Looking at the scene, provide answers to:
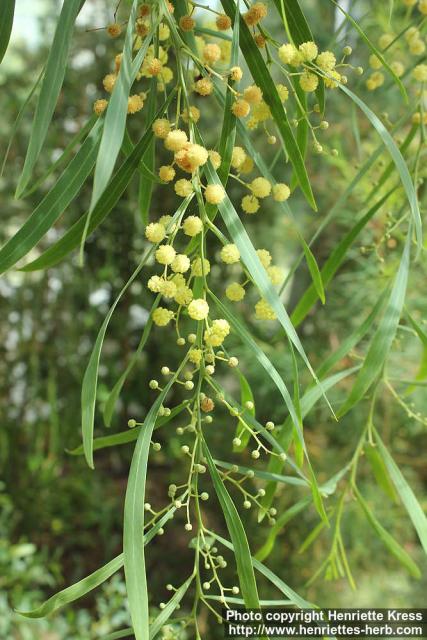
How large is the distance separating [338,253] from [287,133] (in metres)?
0.14

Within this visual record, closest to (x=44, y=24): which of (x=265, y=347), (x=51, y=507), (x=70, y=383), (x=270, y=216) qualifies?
(x=270, y=216)

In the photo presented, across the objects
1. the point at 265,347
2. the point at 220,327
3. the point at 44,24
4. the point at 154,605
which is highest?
the point at 44,24

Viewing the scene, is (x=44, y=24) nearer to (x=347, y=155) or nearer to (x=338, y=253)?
(x=347, y=155)

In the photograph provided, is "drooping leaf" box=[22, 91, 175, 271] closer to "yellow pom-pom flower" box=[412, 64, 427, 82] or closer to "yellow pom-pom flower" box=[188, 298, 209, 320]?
"yellow pom-pom flower" box=[188, 298, 209, 320]

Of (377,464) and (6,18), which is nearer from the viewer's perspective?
(6,18)

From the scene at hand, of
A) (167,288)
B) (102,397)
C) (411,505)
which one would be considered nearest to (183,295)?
(167,288)

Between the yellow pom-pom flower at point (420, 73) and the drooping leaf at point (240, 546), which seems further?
the yellow pom-pom flower at point (420, 73)

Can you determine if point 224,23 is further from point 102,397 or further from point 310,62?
point 102,397

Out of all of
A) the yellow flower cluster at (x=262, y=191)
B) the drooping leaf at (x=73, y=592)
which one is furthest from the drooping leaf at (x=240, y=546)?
the yellow flower cluster at (x=262, y=191)

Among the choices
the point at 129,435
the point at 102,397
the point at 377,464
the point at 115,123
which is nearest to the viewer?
the point at 115,123

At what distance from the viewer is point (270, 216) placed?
158cm

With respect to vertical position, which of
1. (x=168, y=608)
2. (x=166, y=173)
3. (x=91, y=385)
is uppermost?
(x=166, y=173)

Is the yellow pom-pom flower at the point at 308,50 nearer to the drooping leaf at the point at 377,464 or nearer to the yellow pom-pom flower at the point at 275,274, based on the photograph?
the yellow pom-pom flower at the point at 275,274

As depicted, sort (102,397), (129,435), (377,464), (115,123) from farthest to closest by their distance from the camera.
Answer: (102,397) < (377,464) < (129,435) < (115,123)
